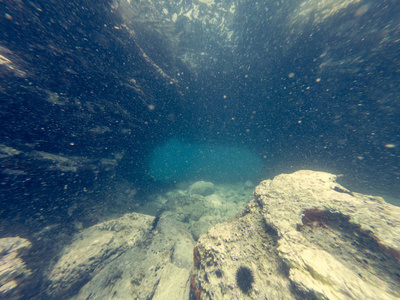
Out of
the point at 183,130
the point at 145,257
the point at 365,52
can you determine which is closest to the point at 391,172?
the point at 365,52

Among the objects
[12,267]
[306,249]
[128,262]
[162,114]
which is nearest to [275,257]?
[306,249]

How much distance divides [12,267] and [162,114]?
8.80 meters

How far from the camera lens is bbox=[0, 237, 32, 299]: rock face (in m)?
3.60

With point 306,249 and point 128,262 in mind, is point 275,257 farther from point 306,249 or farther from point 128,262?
point 128,262

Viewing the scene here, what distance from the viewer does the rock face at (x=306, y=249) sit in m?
1.63

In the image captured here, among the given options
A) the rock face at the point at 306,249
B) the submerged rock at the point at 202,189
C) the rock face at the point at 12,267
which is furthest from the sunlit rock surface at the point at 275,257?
the submerged rock at the point at 202,189

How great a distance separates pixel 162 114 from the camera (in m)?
9.48

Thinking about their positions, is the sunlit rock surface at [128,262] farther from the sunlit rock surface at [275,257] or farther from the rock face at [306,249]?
the rock face at [306,249]

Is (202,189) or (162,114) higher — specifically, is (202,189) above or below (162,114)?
below

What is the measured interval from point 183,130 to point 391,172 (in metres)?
14.0

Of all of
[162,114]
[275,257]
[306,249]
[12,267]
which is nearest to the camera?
[306,249]

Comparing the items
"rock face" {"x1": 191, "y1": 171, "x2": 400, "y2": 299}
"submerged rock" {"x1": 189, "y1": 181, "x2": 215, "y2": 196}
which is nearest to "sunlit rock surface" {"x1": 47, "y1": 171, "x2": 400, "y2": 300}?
"rock face" {"x1": 191, "y1": 171, "x2": 400, "y2": 299}

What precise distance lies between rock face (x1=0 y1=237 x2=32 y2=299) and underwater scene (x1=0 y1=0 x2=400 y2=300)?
3cm

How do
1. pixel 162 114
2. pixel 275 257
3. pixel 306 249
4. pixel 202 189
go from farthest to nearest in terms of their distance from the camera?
1. pixel 202 189
2. pixel 162 114
3. pixel 275 257
4. pixel 306 249
